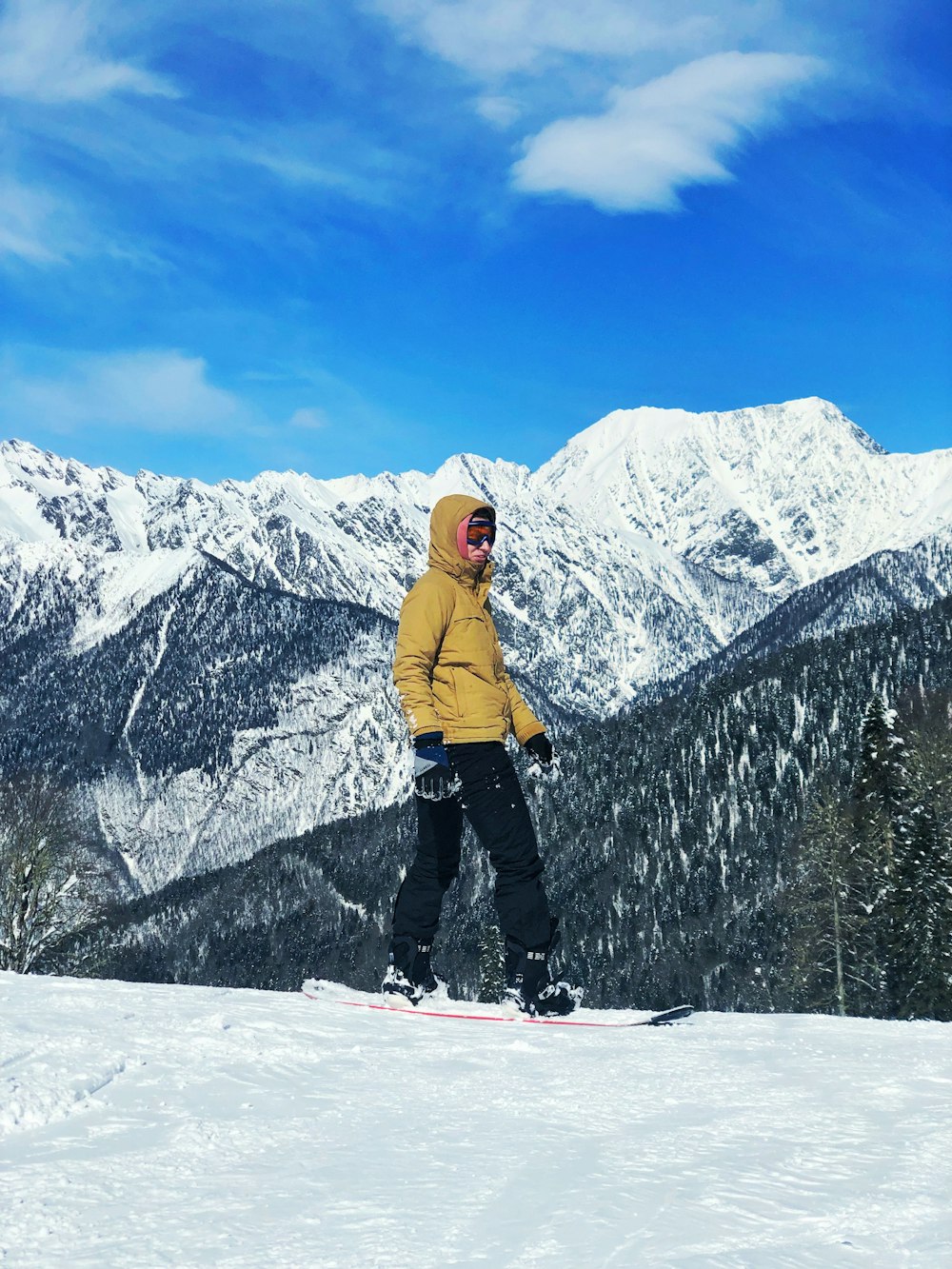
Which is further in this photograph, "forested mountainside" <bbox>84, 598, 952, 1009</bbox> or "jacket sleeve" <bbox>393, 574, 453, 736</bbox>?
"forested mountainside" <bbox>84, 598, 952, 1009</bbox>

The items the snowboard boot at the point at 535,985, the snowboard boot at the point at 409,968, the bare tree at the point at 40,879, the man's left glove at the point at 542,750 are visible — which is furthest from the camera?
the bare tree at the point at 40,879

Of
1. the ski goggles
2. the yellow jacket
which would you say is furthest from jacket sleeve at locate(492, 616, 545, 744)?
the ski goggles

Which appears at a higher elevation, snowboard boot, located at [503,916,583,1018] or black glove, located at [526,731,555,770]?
A: black glove, located at [526,731,555,770]

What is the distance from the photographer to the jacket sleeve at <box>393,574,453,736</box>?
8078 mm

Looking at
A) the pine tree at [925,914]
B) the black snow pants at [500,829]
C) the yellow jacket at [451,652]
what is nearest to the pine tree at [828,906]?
the pine tree at [925,914]

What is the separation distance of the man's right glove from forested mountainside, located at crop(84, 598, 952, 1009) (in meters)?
137

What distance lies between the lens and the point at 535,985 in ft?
26.4

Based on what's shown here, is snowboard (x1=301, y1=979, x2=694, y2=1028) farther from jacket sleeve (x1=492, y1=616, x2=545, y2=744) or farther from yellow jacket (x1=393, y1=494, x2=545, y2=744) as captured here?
jacket sleeve (x1=492, y1=616, x2=545, y2=744)

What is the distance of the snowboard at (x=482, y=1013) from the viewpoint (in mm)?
7578

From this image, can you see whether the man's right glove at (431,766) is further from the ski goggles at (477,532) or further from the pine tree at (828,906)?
the pine tree at (828,906)

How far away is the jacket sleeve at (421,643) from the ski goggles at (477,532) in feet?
1.49

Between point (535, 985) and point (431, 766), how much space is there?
183 cm

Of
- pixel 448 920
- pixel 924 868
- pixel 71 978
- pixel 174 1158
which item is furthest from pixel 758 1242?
pixel 448 920

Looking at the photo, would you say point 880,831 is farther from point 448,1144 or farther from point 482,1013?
point 448,1144
